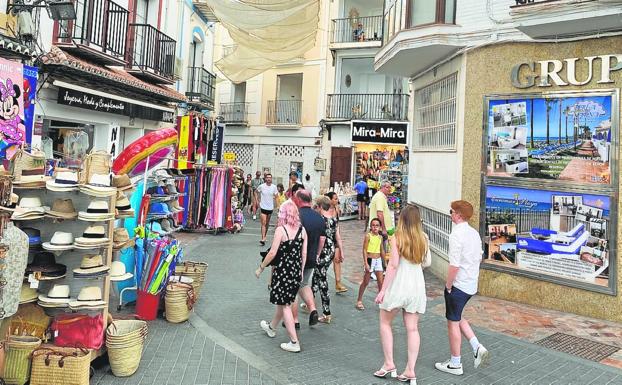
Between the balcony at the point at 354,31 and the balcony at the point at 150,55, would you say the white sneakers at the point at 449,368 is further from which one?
the balcony at the point at 354,31

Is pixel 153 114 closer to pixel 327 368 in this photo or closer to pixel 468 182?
pixel 468 182

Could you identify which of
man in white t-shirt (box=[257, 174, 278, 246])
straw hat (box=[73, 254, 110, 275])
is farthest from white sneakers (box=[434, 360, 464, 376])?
man in white t-shirt (box=[257, 174, 278, 246])

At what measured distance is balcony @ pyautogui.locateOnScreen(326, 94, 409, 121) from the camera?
2198 cm

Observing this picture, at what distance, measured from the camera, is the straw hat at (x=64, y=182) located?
4441 millimetres

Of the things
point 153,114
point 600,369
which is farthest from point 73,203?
point 153,114

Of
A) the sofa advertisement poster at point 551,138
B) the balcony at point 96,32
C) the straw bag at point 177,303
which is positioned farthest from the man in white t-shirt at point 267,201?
the straw bag at point 177,303

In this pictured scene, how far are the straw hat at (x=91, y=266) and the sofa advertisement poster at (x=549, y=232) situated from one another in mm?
5949

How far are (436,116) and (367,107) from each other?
12769 mm

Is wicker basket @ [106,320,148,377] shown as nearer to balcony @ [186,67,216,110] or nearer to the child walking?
the child walking

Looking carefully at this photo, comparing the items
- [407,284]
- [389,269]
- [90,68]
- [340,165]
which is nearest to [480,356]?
[407,284]

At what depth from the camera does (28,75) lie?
26.7 ft

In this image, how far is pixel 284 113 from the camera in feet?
80.4

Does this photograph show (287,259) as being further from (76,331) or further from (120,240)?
(76,331)

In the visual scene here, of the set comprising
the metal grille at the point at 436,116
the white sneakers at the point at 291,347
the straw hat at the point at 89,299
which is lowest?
the white sneakers at the point at 291,347
